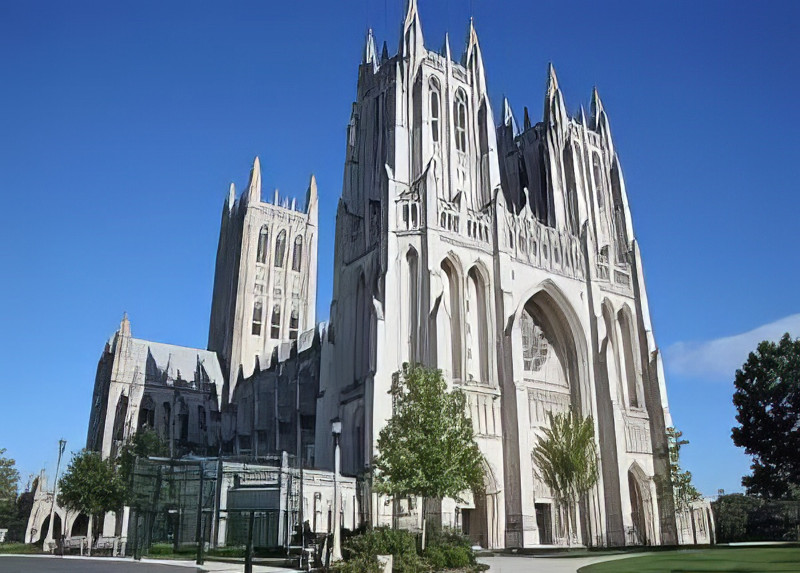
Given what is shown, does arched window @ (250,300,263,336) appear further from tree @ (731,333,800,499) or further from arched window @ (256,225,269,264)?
tree @ (731,333,800,499)

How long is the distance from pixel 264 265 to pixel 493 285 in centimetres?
4834

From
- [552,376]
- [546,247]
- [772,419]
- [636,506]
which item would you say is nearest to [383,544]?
[552,376]

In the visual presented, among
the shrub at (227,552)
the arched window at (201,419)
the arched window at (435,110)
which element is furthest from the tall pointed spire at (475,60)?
the arched window at (201,419)

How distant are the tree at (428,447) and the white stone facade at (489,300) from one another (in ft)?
15.6

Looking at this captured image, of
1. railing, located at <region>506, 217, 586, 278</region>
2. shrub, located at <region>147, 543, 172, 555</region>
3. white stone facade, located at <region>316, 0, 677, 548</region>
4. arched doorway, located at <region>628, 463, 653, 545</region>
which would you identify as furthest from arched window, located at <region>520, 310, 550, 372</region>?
shrub, located at <region>147, 543, 172, 555</region>

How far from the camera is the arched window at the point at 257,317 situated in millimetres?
82625

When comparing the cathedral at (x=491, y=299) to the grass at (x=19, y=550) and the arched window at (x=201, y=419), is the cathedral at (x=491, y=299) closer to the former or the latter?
the grass at (x=19, y=550)

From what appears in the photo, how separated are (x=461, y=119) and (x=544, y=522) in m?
27.1

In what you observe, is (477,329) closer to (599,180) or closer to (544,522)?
(544,522)

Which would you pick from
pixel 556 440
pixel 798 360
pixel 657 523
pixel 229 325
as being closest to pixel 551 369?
pixel 556 440

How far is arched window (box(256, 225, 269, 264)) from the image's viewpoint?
8575 cm

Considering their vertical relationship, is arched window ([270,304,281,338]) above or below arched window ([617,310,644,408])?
above

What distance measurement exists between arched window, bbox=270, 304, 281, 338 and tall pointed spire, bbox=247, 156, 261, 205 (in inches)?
533

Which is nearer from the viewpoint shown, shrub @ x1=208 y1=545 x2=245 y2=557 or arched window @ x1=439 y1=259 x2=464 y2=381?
shrub @ x1=208 y1=545 x2=245 y2=557
